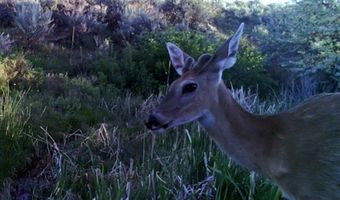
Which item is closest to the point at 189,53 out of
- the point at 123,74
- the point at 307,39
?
the point at 123,74

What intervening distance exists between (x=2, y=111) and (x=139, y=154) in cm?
165

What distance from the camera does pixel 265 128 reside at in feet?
13.8

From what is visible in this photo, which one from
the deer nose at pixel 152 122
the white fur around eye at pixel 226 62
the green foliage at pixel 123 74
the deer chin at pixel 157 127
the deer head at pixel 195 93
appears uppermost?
the white fur around eye at pixel 226 62

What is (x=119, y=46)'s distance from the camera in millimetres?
12336

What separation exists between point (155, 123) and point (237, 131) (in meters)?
0.65

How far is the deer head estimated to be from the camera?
165 inches

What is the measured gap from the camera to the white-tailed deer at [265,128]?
383 centimetres

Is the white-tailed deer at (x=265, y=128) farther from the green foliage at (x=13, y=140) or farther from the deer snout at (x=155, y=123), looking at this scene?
the green foliage at (x=13, y=140)

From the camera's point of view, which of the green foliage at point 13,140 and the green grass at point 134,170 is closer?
the green grass at point 134,170

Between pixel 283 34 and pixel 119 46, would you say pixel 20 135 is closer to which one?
pixel 119 46

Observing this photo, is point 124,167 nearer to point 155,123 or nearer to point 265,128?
point 155,123

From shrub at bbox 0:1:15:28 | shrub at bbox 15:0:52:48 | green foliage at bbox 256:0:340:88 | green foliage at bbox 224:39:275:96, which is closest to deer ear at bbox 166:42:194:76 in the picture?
green foliage at bbox 224:39:275:96

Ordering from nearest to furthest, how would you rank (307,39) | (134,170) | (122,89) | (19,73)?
(134,170) → (19,73) → (122,89) → (307,39)

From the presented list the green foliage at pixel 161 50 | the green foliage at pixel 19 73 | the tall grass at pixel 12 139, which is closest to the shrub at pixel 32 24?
the green foliage at pixel 161 50
